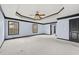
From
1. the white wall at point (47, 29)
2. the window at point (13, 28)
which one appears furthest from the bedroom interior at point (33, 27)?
the white wall at point (47, 29)

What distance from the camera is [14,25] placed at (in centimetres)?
932

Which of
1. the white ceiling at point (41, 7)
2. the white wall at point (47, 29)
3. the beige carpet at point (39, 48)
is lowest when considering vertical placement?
the beige carpet at point (39, 48)

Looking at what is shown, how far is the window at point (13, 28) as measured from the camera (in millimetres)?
8789

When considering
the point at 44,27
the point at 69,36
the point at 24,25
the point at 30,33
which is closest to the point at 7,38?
the point at 24,25

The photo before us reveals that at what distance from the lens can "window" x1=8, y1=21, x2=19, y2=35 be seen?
8.79m

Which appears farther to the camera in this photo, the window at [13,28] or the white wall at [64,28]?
the window at [13,28]

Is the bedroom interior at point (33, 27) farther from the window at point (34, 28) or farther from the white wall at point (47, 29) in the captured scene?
the white wall at point (47, 29)

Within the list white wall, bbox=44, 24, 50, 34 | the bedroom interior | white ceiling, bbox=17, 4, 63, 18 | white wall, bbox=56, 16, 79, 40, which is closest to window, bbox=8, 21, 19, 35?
the bedroom interior

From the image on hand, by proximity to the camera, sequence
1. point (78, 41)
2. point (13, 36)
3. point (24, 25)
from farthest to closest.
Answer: point (24, 25), point (13, 36), point (78, 41)

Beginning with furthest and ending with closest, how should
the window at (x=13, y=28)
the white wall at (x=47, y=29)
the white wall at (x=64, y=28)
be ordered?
1. the white wall at (x=47, y=29)
2. the window at (x=13, y=28)
3. the white wall at (x=64, y=28)

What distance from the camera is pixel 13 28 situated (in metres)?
9.28

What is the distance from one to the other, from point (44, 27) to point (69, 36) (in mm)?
7422

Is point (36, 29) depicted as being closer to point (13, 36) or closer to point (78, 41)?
point (13, 36)

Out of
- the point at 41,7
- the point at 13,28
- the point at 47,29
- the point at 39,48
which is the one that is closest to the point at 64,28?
the point at 41,7
